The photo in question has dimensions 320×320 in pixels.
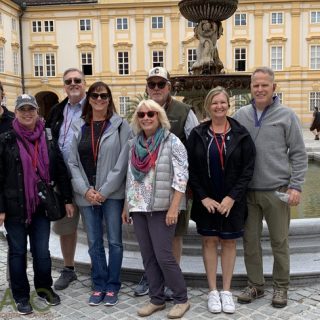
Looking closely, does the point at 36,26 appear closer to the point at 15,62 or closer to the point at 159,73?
the point at 15,62

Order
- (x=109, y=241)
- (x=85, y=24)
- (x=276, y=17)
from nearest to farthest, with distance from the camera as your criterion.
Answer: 1. (x=109, y=241)
2. (x=276, y=17)
3. (x=85, y=24)

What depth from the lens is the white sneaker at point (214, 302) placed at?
438 centimetres

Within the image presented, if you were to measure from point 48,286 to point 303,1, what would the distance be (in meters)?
40.9

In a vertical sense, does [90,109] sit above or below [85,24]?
below

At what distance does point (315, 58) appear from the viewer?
136ft

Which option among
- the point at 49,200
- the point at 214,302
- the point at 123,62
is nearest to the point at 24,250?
the point at 49,200

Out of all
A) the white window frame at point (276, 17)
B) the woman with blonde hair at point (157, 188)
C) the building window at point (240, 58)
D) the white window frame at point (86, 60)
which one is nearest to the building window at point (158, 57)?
the white window frame at point (86, 60)

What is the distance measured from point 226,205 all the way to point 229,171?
310 mm

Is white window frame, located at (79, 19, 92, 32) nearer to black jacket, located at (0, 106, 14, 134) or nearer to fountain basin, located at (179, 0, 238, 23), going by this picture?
fountain basin, located at (179, 0, 238, 23)

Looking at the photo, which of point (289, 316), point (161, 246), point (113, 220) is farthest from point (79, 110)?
point (289, 316)

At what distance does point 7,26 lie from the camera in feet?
131

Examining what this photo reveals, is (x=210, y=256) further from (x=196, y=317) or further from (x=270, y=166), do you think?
(x=270, y=166)

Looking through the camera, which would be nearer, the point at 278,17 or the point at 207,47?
the point at 207,47

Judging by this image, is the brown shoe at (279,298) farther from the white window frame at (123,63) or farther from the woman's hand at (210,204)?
the white window frame at (123,63)
